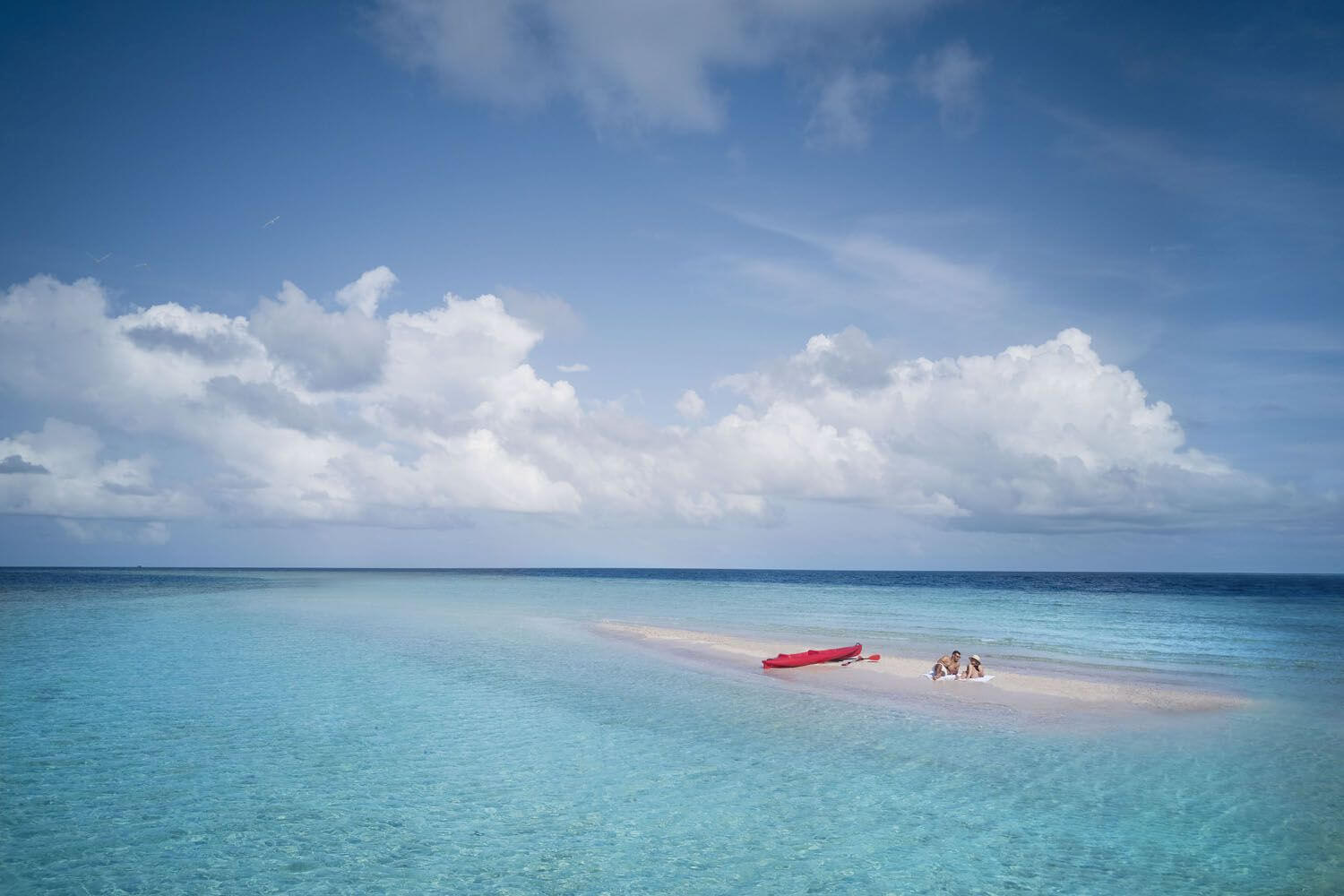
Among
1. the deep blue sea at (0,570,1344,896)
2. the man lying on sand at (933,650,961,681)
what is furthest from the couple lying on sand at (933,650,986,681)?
the deep blue sea at (0,570,1344,896)

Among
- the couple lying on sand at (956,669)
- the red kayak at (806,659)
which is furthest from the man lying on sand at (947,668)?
the red kayak at (806,659)

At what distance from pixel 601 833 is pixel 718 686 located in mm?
Result: 14536

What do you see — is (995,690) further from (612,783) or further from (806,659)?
(612,783)

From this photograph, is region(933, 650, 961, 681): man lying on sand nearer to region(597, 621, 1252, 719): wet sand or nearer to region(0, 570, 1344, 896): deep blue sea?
region(597, 621, 1252, 719): wet sand

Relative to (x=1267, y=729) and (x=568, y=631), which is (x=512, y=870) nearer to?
(x=1267, y=729)

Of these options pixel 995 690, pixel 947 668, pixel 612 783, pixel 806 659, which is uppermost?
pixel 947 668

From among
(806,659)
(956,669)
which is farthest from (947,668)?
(806,659)

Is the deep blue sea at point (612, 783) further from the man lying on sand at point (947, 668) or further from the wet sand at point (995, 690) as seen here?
the man lying on sand at point (947, 668)

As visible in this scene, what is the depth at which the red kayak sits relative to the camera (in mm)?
31594

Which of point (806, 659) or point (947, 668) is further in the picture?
point (806, 659)

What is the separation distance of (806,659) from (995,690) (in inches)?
310

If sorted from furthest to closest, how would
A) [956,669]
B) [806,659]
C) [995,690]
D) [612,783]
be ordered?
[806,659], [956,669], [995,690], [612,783]

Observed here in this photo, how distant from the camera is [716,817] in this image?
13992mm

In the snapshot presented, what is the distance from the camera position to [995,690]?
2711 cm
